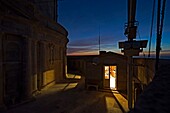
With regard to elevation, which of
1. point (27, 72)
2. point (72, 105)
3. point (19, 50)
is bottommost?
point (72, 105)

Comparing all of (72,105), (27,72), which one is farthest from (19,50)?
(72,105)

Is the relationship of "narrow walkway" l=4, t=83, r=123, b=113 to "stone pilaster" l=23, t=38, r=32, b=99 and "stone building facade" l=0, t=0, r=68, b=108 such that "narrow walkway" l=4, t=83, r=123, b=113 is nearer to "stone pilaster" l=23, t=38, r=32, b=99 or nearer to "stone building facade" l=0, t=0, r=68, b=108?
"stone pilaster" l=23, t=38, r=32, b=99

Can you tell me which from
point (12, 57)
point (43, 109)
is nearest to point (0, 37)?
point (12, 57)

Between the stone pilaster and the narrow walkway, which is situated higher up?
the stone pilaster

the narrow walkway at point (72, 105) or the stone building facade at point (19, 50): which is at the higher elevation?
the stone building facade at point (19, 50)

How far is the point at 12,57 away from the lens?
34.1 ft

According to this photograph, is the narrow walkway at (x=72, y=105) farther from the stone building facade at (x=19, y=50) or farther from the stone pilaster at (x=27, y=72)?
the stone building facade at (x=19, y=50)

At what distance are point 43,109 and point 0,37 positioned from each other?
566cm

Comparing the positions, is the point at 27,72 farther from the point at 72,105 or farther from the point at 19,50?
the point at 72,105

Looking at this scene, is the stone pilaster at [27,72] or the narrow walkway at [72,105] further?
the stone pilaster at [27,72]

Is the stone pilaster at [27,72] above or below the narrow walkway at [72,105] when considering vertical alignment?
above

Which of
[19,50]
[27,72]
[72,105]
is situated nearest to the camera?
[72,105]

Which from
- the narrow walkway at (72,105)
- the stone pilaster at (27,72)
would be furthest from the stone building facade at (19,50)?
the narrow walkway at (72,105)

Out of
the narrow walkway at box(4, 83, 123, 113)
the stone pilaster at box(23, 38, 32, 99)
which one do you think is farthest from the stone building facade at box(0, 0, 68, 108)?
the narrow walkway at box(4, 83, 123, 113)
